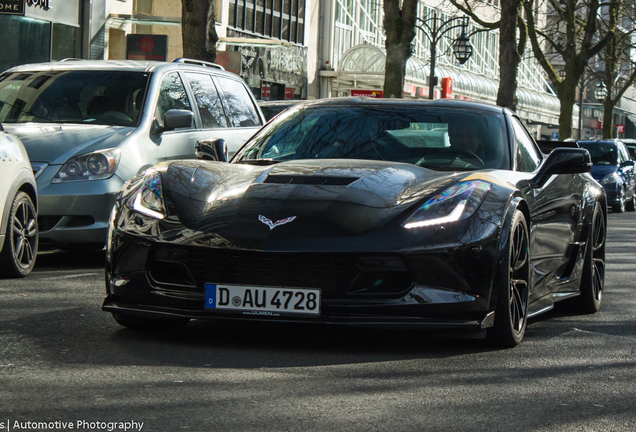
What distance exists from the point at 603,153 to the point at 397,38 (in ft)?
19.6

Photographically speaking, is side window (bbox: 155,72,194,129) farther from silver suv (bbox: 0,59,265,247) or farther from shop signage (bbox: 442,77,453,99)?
shop signage (bbox: 442,77,453,99)

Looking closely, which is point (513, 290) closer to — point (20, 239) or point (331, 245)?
point (331, 245)

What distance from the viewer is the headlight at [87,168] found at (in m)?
8.61

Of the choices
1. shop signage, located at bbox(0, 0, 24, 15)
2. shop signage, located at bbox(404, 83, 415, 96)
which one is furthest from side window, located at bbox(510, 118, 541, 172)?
shop signage, located at bbox(404, 83, 415, 96)

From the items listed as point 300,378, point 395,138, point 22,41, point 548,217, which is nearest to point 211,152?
point 395,138

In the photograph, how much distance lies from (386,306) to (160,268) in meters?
1.15

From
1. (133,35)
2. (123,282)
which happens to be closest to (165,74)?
(123,282)

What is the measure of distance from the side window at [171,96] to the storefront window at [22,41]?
46.1 feet

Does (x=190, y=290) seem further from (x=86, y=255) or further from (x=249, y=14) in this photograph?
(x=249, y=14)

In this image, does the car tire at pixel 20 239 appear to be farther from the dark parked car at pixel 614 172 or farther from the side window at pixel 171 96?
the dark parked car at pixel 614 172

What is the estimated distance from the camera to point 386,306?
4922mm

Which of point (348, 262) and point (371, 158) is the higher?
point (371, 158)

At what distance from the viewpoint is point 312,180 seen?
532 cm

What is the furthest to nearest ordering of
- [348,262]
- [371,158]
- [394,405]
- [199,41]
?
[199,41]
[371,158]
[348,262]
[394,405]
